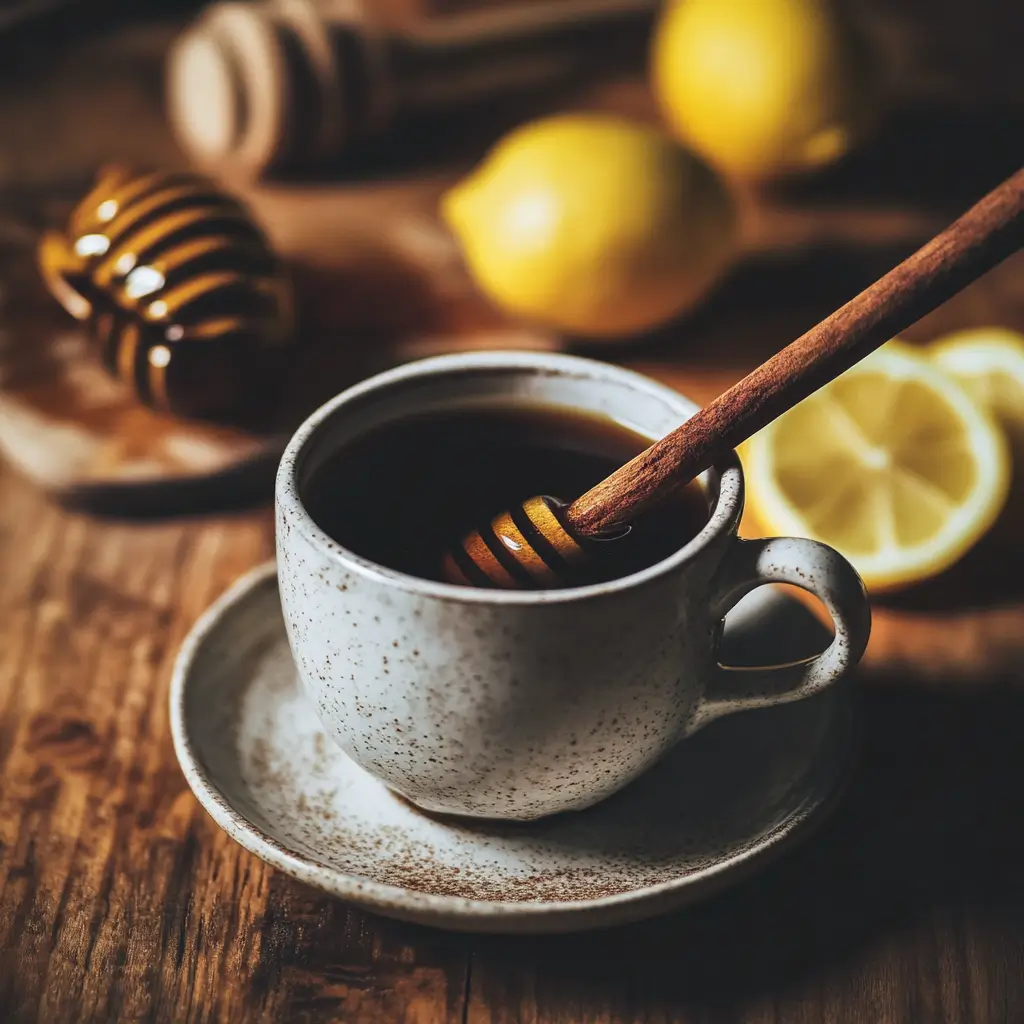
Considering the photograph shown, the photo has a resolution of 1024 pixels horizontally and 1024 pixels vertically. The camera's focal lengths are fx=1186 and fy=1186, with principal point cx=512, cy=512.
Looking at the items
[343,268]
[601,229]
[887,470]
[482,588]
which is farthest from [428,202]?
[482,588]

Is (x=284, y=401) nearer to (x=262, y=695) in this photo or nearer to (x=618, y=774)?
(x=262, y=695)

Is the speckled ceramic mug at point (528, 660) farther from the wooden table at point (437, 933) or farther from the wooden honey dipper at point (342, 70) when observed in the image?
the wooden honey dipper at point (342, 70)

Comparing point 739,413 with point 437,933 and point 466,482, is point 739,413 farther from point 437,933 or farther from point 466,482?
point 437,933

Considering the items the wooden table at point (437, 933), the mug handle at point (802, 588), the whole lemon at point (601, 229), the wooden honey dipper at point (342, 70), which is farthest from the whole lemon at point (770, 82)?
the mug handle at point (802, 588)

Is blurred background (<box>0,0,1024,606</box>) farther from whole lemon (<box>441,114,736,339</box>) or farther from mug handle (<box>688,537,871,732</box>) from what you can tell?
mug handle (<box>688,537,871,732</box>)

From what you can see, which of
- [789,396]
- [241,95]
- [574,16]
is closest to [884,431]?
[789,396]

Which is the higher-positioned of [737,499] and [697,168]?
[737,499]

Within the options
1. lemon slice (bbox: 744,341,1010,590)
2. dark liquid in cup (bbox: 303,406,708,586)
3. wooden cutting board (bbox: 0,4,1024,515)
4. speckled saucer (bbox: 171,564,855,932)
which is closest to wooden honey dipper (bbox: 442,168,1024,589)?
dark liquid in cup (bbox: 303,406,708,586)
